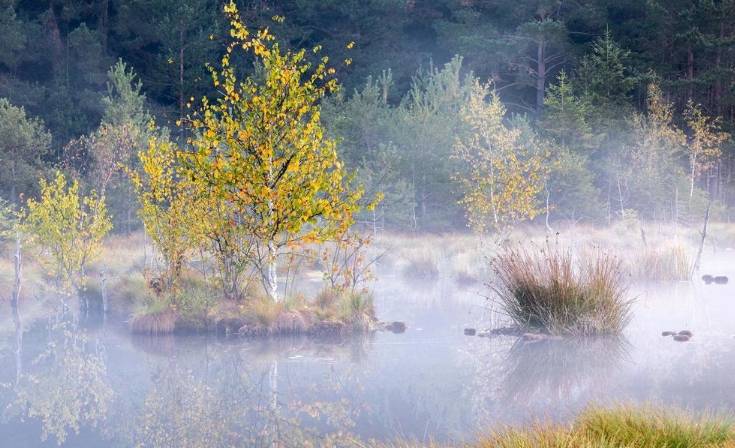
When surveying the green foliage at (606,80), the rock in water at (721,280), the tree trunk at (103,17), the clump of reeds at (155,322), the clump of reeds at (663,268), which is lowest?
the clump of reeds at (155,322)

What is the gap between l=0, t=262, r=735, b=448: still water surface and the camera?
8492mm

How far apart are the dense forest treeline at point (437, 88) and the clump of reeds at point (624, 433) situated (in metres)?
23.1

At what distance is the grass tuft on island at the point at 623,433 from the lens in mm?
6180

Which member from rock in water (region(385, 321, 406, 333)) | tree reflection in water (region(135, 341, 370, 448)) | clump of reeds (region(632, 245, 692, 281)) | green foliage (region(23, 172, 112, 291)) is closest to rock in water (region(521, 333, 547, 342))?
rock in water (region(385, 321, 406, 333))

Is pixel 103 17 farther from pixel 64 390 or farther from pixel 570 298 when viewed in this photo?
pixel 64 390

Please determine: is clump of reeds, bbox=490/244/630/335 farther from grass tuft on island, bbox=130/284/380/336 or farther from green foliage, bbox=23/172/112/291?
green foliage, bbox=23/172/112/291

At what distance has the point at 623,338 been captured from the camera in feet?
41.4

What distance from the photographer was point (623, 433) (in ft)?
21.9

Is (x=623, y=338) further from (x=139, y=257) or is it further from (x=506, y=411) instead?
(x=139, y=257)

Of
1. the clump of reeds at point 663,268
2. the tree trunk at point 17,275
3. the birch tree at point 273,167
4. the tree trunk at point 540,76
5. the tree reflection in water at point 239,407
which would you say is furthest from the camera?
the tree trunk at point 540,76

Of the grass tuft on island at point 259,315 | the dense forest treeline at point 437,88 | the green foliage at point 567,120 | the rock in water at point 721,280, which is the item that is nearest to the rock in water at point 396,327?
the grass tuft on island at point 259,315

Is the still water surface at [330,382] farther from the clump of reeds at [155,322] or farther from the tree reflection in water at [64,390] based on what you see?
the clump of reeds at [155,322]

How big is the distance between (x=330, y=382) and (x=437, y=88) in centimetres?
2730

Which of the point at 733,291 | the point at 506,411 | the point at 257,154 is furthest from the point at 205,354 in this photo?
the point at 733,291
